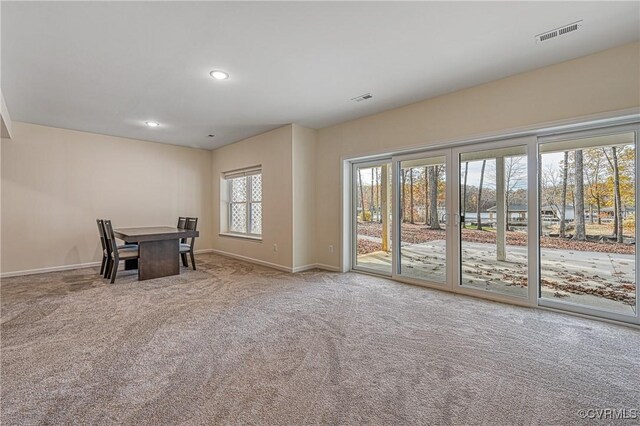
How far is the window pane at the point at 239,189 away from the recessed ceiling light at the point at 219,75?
333cm

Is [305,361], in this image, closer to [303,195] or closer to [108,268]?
[303,195]

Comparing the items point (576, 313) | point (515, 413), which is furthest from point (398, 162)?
point (515, 413)

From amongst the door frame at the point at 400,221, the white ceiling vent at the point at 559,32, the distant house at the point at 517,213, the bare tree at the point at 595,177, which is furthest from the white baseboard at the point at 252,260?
the white ceiling vent at the point at 559,32

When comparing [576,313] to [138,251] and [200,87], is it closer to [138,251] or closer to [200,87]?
[200,87]

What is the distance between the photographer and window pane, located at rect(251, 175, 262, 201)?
238 inches

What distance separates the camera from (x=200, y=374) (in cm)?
192

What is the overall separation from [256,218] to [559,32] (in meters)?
5.32

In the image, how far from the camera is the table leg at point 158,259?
14.3ft

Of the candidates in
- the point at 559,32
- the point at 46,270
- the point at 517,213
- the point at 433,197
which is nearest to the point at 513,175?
the point at 517,213

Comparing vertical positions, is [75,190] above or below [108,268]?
above

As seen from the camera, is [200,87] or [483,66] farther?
[200,87]

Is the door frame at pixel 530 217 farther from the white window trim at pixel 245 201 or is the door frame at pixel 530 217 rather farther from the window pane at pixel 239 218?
the window pane at pixel 239 218

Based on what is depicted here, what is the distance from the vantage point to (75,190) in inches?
204

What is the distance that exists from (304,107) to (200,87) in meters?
1.39
